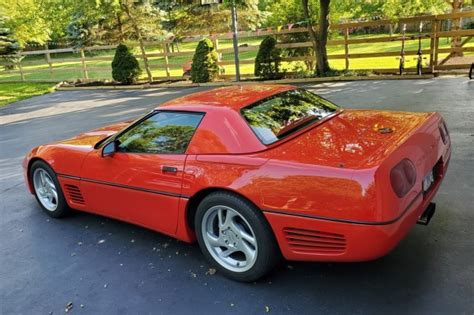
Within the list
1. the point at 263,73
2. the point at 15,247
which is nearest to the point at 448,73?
the point at 263,73

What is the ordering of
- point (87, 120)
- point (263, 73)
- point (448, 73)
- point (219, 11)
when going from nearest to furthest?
point (87, 120) < point (448, 73) < point (263, 73) < point (219, 11)

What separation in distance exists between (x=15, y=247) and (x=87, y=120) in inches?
263

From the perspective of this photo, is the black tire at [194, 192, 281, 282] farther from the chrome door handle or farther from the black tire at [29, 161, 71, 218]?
the black tire at [29, 161, 71, 218]

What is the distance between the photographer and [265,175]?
108 inches

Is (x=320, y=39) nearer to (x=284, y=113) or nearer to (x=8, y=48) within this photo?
(x=284, y=113)

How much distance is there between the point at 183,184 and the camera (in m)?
3.14

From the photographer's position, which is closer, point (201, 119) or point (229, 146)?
point (229, 146)

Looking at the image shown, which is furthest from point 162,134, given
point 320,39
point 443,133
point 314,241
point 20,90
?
point 20,90

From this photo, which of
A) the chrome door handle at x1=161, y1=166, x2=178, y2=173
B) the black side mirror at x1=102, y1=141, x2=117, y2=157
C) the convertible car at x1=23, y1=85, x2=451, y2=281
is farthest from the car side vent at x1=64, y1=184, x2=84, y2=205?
the chrome door handle at x1=161, y1=166, x2=178, y2=173

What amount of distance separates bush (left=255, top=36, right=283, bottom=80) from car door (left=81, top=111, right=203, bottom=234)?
1013cm

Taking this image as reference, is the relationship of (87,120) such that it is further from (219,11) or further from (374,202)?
(219,11)

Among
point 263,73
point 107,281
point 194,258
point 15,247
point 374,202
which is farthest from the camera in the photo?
point 263,73

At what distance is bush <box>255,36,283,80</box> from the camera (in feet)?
43.2

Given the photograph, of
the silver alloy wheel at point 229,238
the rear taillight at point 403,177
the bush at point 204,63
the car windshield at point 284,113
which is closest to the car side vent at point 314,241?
the silver alloy wheel at point 229,238
